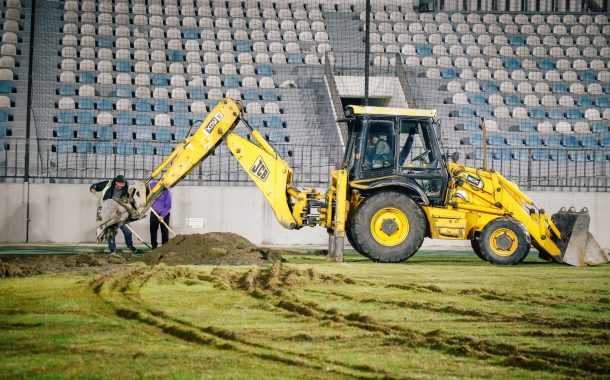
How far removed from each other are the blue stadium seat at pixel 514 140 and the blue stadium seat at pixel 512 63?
3780 mm

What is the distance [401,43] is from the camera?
27.0 m

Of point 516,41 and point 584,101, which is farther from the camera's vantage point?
point 516,41

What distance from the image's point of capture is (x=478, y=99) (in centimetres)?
2502

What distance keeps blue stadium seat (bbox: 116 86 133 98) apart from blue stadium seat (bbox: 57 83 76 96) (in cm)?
113

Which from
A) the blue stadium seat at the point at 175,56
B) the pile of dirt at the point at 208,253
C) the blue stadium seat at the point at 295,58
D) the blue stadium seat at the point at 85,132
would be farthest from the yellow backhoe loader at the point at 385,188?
the blue stadium seat at the point at 295,58

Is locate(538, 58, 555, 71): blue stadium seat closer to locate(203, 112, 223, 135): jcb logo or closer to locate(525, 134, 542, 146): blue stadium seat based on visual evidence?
locate(525, 134, 542, 146): blue stadium seat

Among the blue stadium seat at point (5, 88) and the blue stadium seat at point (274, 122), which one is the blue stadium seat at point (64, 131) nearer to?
the blue stadium seat at point (5, 88)

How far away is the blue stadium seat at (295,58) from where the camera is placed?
25719 mm

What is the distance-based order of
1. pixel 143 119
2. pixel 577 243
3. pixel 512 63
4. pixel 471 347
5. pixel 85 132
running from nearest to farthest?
pixel 471 347 → pixel 577 243 → pixel 85 132 → pixel 143 119 → pixel 512 63

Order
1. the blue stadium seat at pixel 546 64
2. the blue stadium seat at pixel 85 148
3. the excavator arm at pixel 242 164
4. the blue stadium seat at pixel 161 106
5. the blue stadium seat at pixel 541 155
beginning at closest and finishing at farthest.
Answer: the excavator arm at pixel 242 164
the blue stadium seat at pixel 85 148
the blue stadium seat at pixel 541 155
the blue stadium seat at pixel 161 106
the blue stadium seat at pixel 546 64

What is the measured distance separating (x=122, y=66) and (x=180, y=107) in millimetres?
2514

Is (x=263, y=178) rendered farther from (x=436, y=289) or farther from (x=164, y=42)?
(x=164, y=42)

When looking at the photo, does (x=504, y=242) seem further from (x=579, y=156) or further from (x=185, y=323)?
(x=185, y=323)

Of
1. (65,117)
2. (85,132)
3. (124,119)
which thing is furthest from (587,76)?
(65,117)
